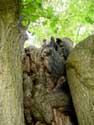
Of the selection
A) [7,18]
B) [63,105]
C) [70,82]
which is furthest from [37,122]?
[7,18]

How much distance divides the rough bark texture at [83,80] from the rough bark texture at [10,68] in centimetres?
58

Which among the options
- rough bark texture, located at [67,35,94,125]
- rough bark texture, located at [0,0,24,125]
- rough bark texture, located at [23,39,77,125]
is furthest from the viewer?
rough bark texture, located at [23,39,77,125]

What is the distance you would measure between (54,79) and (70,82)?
0.89ft

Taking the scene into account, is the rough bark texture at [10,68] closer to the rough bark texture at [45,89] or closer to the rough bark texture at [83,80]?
the rough bark texture at [45,89]

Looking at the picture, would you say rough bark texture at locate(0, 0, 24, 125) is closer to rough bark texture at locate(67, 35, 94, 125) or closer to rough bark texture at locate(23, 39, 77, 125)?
rough bark texture at locate(23, 39, 77, 125)

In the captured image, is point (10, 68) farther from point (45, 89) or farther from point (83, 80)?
point (83, 80)

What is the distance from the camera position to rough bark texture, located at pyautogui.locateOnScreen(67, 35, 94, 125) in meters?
2.91

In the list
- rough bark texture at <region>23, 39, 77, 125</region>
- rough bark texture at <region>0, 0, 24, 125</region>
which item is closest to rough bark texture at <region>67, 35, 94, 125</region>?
rough bark texture at <region>23, 39, 77, 125</region>

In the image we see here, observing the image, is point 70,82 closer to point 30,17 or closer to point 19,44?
point 19,44

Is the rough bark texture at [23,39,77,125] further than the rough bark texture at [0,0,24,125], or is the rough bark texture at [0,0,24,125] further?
the rough bark texture at [23,39,77,125]

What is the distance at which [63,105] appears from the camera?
3.17 meters

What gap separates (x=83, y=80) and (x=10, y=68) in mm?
778

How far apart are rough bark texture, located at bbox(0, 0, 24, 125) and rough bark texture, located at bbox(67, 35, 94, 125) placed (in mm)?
585

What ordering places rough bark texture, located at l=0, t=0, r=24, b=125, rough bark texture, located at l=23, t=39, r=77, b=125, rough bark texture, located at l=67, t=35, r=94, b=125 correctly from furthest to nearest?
rough bark texture, located at l=23, t=39, r=77, b=125 → rough bark texture, located at l=67, t=35, r=94, b=125 → rough bark texture, located at l=0, t=0, r=24, b=125
